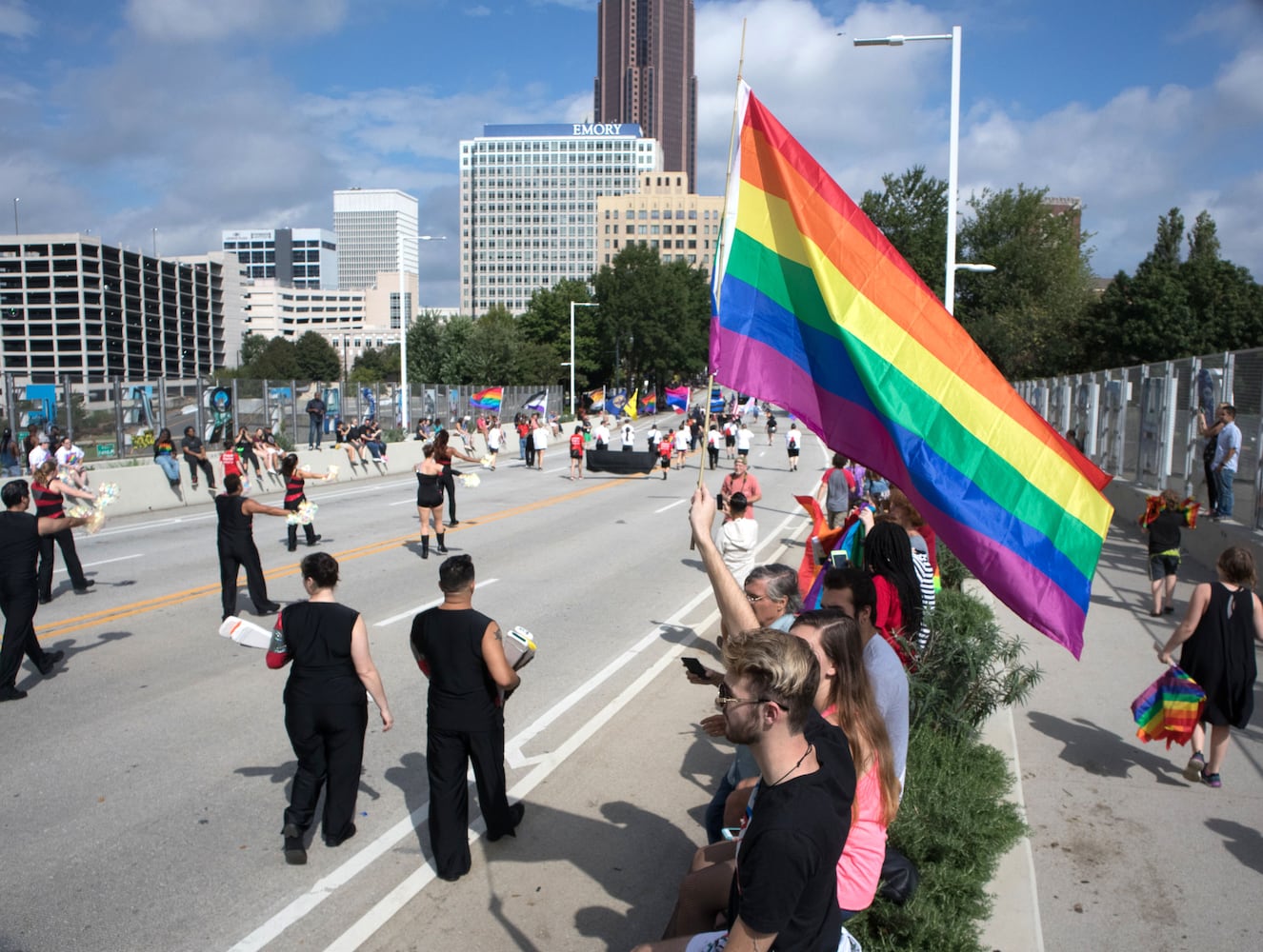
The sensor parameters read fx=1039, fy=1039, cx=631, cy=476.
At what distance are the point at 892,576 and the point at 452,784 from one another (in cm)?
279

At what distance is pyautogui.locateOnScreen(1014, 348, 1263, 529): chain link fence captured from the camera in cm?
1504

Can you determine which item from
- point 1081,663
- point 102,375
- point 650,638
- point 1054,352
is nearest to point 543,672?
point 650,638

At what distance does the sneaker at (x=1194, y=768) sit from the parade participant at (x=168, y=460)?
21.5m

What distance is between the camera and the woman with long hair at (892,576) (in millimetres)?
6148

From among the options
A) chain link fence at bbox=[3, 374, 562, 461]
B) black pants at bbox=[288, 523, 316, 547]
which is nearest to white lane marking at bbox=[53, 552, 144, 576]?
black pants at bbox=[288, 523, 316, 547]

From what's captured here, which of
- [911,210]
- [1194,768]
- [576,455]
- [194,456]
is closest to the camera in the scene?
[1194,768]

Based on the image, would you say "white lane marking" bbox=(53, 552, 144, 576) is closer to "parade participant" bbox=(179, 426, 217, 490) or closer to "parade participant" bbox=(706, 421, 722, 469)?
"parade participant" bbox=(179, 426, 217, 490)

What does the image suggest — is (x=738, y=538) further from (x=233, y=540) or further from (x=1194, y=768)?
(x=233, y=540)

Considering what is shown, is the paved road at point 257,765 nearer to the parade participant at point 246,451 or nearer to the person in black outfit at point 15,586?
the person in black outfit at point 15,586

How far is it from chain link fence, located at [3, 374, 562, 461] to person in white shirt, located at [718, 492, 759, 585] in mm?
17288

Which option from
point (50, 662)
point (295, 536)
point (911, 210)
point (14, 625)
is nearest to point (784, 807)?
point (14, 625)

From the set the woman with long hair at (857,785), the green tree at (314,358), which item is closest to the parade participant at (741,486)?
the woman with long hair at (857,785)

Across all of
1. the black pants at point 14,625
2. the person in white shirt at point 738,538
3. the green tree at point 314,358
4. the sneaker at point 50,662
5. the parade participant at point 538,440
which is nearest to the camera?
the black pants at point 14,625

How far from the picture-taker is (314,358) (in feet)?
486
